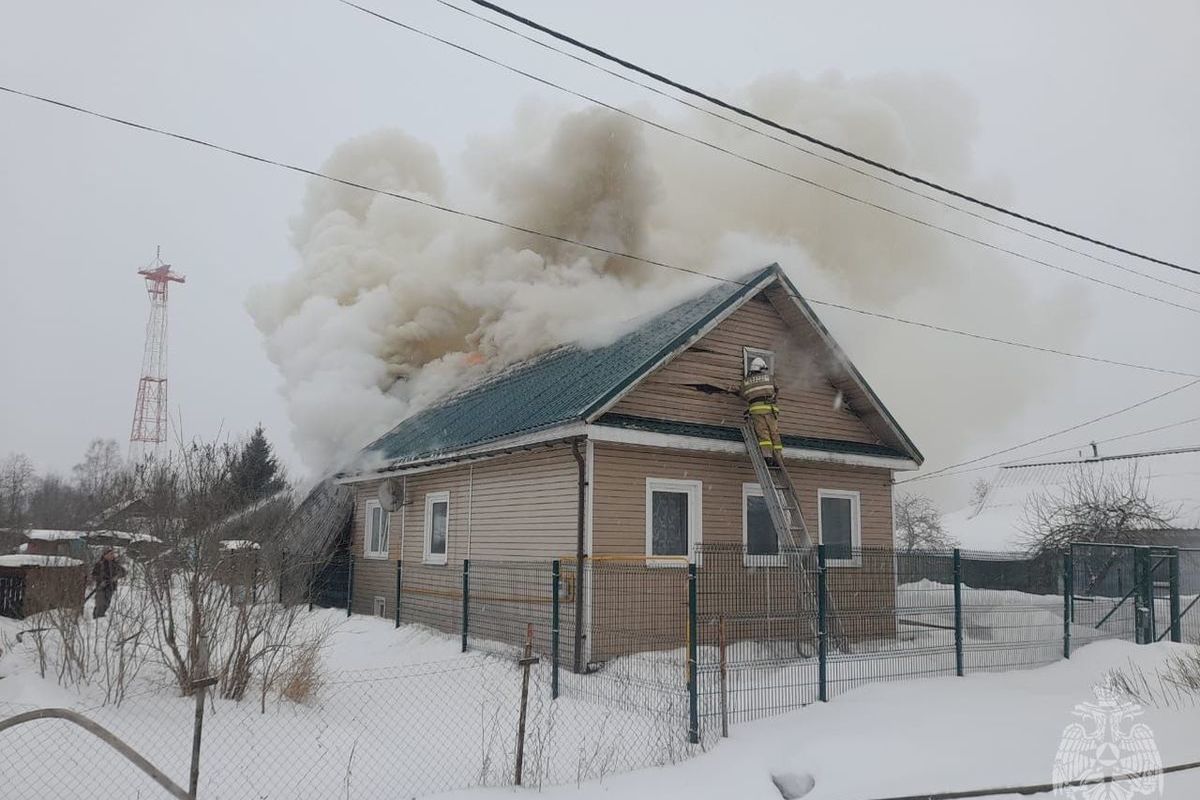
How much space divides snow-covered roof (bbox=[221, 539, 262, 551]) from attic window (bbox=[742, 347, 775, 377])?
8.09 meters

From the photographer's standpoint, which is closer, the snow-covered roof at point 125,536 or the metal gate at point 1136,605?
the snow-covered roof at point 125,536

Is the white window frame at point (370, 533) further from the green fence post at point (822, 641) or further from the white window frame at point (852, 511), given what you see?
the green fence post at point (822, 641)

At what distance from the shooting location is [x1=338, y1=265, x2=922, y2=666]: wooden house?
11875 mm

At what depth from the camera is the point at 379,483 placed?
62.8 feet

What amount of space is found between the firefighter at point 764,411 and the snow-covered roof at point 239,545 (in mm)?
7453

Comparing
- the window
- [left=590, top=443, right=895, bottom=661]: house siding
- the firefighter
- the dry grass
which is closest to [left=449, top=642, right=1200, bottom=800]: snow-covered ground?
[left=590, top=443, right=895, bottom=661]: house siding

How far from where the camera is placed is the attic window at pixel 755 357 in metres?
14.3

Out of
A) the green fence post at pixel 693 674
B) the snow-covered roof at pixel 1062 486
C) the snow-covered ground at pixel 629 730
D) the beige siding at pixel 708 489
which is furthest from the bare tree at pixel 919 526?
the green fence post at pixel 693 674

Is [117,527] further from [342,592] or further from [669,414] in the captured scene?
[342,592]

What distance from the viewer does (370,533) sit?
19.5 metres

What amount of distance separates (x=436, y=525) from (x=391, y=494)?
5.28ft

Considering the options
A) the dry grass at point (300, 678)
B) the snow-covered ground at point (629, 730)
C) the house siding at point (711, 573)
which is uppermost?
the house siding at point (711, 573)

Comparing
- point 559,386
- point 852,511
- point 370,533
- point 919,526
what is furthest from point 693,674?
point 919,526

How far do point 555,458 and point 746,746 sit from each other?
5.85 m
